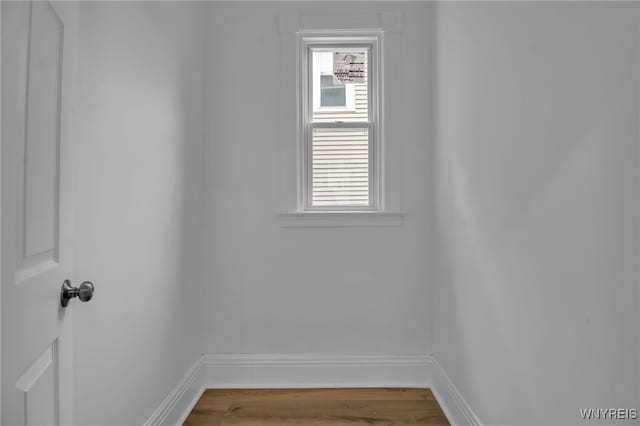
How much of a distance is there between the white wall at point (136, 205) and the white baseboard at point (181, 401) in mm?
48

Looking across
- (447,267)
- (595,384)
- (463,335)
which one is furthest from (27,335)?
(447,267)

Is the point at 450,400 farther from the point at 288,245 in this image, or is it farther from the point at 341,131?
the point at 341,131

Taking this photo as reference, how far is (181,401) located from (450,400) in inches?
54.1

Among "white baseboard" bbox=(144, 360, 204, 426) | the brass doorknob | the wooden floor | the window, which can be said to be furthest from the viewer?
the window

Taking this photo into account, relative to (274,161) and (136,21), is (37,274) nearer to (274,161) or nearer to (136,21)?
(136,21)

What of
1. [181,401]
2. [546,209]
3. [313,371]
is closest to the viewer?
[546,209]

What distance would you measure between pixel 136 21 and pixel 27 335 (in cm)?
137

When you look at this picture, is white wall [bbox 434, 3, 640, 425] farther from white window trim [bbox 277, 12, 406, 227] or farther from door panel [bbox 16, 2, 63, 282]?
door panel [bbox 16, 2, 63, 282]

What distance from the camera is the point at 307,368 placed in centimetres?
267

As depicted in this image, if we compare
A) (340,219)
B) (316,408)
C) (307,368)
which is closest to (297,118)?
(340,219)

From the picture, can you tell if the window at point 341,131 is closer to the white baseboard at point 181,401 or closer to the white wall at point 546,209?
the white wall at point 546,209

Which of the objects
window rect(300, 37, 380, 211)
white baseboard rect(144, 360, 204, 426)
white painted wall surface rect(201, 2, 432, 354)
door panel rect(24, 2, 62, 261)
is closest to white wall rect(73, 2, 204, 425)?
white baseboard rect(144, 360, 204, 426)

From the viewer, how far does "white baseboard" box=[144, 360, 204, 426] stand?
197 cm

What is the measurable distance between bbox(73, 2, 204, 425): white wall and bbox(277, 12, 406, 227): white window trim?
53cm
